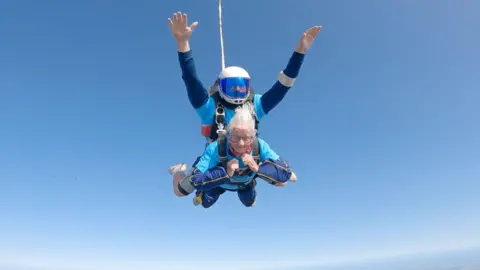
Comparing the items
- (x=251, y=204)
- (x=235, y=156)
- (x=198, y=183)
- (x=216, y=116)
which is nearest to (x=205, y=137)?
(x=216, y=116)

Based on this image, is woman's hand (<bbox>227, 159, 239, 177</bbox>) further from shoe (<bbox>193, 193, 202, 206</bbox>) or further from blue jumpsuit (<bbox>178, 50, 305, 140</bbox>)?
shoe (<bbox>193, 193, 202, 206</bbox>)

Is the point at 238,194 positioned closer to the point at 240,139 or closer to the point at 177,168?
the point at 177,168

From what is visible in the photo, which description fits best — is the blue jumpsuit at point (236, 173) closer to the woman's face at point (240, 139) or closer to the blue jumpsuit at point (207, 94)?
the woman's face at point (240, 139)

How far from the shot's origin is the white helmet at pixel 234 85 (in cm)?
410

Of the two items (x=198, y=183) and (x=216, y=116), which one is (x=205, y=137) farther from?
(x=198, y=183)

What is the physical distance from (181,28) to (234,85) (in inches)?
38.4

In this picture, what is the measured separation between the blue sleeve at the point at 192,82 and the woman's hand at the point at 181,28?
6.0 inches

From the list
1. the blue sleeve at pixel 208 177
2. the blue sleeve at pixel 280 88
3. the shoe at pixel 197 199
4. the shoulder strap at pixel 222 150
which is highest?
the blue sleeve at pixel 280 88

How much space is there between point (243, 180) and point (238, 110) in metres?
0.95

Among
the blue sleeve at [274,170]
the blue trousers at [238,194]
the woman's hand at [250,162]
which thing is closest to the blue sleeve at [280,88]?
the blue sleeve at [274,170]

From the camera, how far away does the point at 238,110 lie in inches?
154

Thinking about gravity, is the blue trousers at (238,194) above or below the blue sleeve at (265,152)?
below

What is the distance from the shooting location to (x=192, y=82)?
3908 mm

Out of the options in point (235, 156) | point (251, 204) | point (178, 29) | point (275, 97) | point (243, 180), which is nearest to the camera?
point (178, 29)
